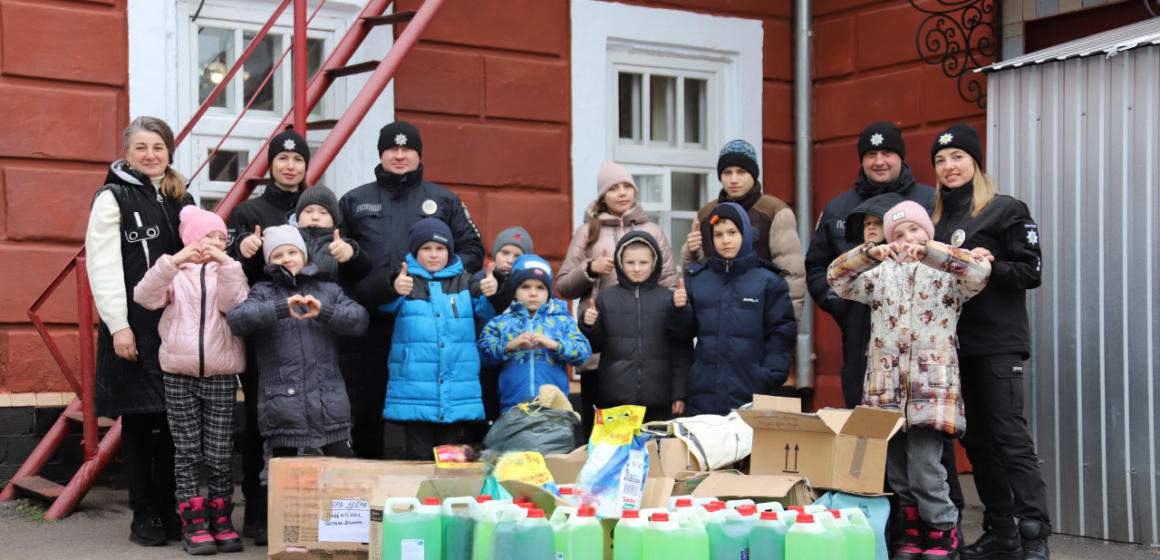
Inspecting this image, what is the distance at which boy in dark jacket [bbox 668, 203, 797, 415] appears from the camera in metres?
4.64

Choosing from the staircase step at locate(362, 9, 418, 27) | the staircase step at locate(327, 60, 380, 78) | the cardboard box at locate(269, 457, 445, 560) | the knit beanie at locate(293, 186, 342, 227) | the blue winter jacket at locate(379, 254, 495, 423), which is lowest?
the cardboard box at locate(269, 457, 445, 560)

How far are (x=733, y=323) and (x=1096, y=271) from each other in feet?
5.95

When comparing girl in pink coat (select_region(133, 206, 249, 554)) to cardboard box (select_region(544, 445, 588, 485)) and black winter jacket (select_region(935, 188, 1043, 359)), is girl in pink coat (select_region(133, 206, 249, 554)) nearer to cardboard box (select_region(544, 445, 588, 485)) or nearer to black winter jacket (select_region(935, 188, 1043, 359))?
cardboard box (select_region(544, 445, 588, 485))

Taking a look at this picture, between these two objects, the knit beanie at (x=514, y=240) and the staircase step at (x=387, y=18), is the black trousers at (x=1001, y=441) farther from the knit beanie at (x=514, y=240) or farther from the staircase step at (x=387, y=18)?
the staircase step at (x=387, y=18)

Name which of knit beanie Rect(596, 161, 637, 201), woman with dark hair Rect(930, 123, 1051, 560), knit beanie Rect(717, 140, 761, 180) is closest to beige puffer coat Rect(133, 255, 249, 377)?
knit beanie Rect(596, 161, 637, 201)

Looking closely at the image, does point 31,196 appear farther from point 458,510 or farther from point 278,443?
point 458,510

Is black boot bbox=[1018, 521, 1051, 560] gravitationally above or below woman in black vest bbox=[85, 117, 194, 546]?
below

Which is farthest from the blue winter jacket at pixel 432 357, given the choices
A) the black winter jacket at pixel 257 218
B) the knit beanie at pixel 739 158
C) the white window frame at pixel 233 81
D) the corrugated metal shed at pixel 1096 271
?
the corrugated metal shed at pixel 1096 271

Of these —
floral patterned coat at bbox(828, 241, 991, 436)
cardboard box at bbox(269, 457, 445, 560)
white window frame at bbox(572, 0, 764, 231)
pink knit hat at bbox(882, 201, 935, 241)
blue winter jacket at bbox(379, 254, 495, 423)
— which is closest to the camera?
cardboard box at bbox(269, 457, 445, 560)

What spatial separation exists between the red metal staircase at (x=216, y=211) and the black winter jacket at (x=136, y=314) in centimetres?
51

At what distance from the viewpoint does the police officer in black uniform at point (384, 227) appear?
16.4 ft

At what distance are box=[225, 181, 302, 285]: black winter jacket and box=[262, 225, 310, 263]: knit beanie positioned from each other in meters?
0.17

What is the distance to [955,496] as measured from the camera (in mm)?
4465

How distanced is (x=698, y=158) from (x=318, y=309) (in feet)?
13.4
